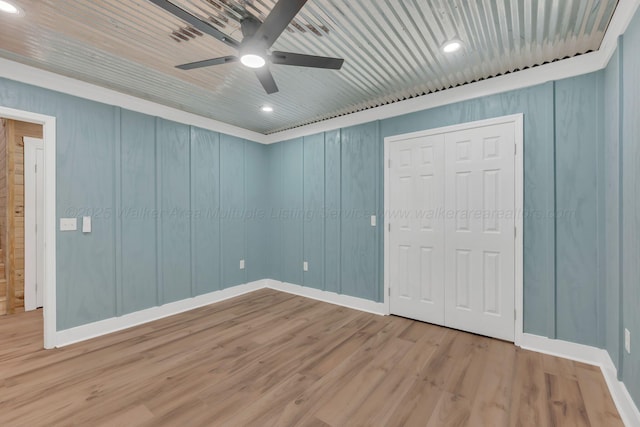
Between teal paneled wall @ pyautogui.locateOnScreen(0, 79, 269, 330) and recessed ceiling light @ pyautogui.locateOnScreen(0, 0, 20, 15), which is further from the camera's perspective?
teal paneled wall @ pyautogui.locateOnScreen(0, 79, 269, 330)

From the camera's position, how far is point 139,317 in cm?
333

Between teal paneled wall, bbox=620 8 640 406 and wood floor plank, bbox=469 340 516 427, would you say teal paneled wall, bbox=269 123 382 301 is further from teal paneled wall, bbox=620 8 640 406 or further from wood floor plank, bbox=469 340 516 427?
teal paneled wall, bbox=620 8 640 406

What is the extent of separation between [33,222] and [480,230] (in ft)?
18.3

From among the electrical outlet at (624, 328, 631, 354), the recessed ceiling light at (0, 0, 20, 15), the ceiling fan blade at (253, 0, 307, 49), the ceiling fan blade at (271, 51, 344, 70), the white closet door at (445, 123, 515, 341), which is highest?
the recessed ceiling light at (0, 0, 20, 15)

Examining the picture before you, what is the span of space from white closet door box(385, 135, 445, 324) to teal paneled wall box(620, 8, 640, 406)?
4.72ft

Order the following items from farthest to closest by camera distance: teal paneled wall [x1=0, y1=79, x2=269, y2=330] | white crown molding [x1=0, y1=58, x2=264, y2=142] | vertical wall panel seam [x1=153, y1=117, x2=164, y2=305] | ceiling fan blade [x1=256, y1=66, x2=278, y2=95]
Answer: vertical wall panel seam [x1=153, y1=117, x2=164, y2=305]
teal paneled wall [x1=0, y1=79, x2=269, y2=330]
white crown molding [x1=0, y1=58, x2=264, y2=142]
ceiling fan blade [x1=256, y1=66, x2=278, y2=95]

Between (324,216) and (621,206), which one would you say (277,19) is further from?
→ (324,216)

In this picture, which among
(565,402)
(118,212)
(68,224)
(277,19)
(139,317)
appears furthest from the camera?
(139,317)

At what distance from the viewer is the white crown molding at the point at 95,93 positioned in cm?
253

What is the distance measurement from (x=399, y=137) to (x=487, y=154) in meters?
1.00

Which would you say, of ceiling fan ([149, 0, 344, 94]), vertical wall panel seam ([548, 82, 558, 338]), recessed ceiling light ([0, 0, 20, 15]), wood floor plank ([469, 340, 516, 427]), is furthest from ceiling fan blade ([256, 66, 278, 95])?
wood floor plank ([469, 340, 516, 427])

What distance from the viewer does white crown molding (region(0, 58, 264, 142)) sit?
2529mm

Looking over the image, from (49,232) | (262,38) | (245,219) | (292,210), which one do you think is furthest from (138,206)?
(262,38)

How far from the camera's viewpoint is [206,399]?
2.00 m
